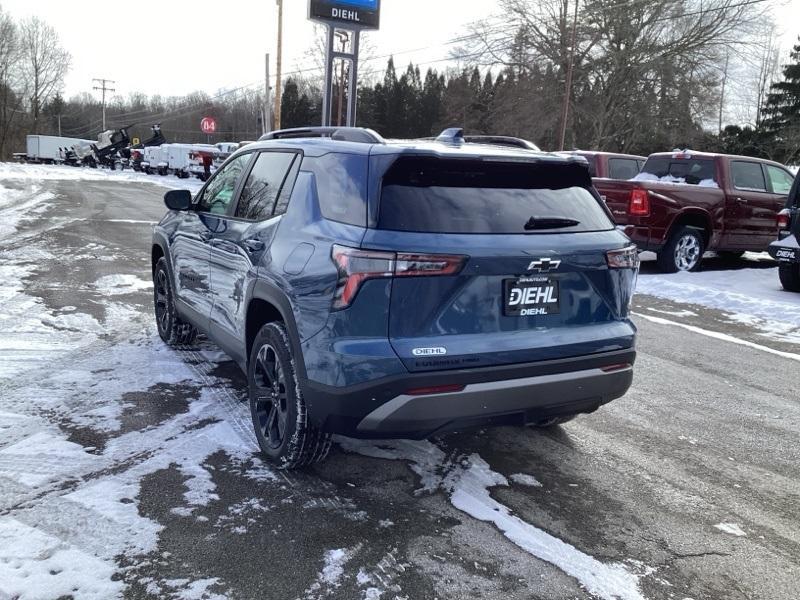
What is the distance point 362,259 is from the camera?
292cm

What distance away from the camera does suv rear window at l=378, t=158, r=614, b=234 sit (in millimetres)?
3057

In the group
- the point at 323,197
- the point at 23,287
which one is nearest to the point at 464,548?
the point at 323,197

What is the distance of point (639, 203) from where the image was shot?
10.5 metres

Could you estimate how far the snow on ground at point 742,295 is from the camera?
7980 mm

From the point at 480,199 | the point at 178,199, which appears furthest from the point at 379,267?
the point at 178,199

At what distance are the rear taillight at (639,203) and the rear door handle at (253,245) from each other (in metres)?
8.10

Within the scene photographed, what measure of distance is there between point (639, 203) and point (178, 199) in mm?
7773

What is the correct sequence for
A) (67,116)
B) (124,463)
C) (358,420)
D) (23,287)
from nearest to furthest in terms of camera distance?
(358,420) → (124,463) → (23,287) → (67,116)

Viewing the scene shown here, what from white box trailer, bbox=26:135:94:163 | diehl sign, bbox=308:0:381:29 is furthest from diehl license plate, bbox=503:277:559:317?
white box trailer, bbox=26:135:94:163

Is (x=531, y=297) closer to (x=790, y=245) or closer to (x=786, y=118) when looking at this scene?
(x=790, y=245)

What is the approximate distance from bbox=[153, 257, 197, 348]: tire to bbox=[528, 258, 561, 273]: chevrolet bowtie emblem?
11.4ft

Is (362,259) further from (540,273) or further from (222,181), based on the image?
(222,181)

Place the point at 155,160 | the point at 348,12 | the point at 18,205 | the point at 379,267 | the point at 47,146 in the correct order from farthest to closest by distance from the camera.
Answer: the point at 47,146
the point at 155,160
the point at 18,205
the point at 348,12
the point at 379,267

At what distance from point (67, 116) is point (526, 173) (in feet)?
412
